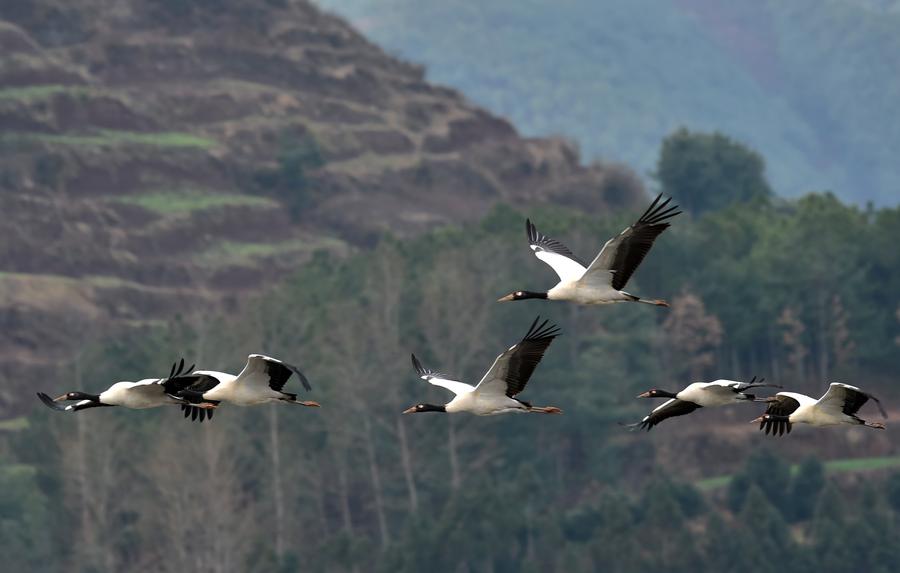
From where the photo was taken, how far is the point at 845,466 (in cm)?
14062

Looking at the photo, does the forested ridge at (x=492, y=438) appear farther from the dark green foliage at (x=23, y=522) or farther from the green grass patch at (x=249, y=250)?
the green grass patch at (x=249, y=250)

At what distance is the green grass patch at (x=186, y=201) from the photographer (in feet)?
588

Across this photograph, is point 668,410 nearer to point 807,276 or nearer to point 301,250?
point 807,276

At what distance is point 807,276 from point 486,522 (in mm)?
34762

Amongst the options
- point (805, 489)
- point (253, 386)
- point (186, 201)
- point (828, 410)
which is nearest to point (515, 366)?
point (253, 386)

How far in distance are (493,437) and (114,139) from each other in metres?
48.7

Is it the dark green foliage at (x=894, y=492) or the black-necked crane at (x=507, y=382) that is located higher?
the black-necked crane at (x=507, y=382)

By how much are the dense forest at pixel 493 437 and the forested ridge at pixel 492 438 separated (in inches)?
6.4

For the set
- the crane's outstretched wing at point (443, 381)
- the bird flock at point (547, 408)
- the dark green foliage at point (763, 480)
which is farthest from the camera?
the dark green foliage at point (763, 480)

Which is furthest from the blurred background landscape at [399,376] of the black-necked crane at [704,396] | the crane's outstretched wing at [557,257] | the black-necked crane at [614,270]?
the black-necked crane at [704,396]

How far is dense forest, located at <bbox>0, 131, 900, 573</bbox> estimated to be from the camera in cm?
12800

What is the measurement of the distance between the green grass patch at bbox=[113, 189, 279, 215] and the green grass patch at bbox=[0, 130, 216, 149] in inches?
185

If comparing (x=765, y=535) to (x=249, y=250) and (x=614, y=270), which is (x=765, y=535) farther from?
(x=614, y=270)

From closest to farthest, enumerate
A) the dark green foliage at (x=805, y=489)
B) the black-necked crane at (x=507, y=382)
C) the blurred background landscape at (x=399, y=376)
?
the black-necked crane at (x=507, y=382), the blurred background landscape at (x=399, y=376), the dark green foliage at (x=805, y=489)
